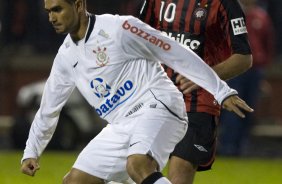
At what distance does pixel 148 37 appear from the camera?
661cm

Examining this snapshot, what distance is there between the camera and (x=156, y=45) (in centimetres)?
661

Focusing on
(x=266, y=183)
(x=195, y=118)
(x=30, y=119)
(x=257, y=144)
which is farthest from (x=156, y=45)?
(x=257, y=144)

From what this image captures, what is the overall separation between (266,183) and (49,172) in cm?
225

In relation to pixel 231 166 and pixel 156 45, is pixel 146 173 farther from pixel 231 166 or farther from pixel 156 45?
pixel 231 166

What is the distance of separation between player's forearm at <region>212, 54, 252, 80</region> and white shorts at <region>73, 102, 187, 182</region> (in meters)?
0.74

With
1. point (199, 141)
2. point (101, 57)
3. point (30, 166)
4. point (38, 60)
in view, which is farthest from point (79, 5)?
point (38, 60)

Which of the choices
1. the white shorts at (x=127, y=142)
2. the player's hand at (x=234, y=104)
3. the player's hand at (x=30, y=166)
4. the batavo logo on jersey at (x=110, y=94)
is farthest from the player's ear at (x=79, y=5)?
the player's hand at (x=234, y=104)

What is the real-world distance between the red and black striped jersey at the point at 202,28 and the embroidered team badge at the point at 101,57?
908mm

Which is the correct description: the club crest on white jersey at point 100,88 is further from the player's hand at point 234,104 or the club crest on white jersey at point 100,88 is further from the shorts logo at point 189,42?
the shorts logo at point 189,42

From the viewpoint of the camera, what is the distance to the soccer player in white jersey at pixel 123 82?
6516mm

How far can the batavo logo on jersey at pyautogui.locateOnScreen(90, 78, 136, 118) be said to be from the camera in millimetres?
6660

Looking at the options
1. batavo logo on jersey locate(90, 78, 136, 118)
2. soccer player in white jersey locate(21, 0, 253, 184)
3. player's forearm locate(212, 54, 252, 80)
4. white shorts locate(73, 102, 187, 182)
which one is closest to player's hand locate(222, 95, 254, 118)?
soccer player in white jersey locate(21, 0, 253, 184)

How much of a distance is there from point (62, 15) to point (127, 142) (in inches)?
32.2

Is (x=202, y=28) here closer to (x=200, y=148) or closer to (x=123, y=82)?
(x=200, y=148)
